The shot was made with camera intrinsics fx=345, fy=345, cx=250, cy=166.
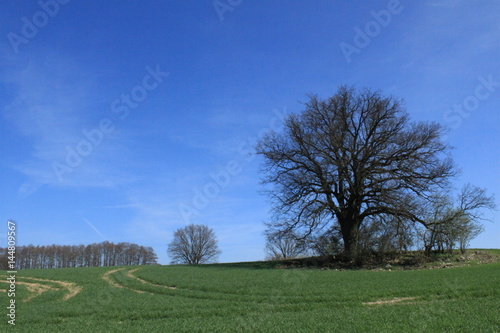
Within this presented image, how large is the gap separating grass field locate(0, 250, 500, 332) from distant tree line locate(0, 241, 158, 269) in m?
68.7

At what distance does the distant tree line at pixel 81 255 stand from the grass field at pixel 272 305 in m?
68.7

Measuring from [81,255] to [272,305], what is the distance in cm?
9277

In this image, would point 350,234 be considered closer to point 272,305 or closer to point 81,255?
point 272,305

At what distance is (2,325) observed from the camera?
15641 millimetres

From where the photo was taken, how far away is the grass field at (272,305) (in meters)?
12.0

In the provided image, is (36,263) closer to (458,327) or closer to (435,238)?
(435,238)

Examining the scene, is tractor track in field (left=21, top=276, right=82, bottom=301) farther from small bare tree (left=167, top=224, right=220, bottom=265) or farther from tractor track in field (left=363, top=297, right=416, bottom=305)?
small bare tree (left=167, top=224, right=220, bottom=265)

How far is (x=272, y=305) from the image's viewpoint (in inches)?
667

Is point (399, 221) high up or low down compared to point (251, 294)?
up

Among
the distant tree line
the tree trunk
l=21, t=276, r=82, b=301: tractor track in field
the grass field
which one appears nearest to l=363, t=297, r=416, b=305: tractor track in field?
the grass field

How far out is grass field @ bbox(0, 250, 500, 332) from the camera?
1203cm

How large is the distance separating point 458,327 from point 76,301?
64.8 feet

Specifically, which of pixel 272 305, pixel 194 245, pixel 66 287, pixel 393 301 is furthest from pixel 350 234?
pixel 194 245

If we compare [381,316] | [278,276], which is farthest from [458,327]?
[278,276]
